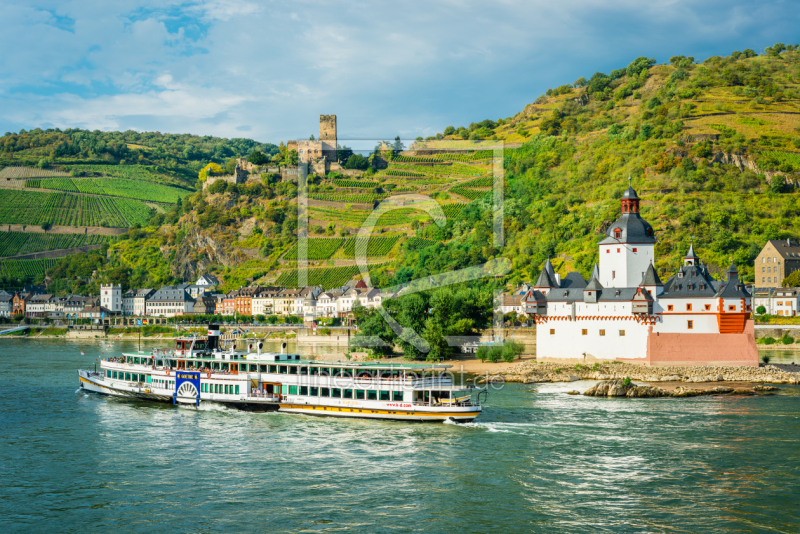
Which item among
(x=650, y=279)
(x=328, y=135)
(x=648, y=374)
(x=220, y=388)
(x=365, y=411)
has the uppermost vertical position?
(x=328, y=135)

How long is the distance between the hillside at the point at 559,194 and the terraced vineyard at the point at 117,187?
1646 cm

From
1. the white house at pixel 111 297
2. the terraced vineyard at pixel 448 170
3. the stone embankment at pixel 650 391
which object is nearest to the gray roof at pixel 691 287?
the stone embankment at pixel 650 391

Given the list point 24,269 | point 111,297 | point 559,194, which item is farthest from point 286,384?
point 24,269

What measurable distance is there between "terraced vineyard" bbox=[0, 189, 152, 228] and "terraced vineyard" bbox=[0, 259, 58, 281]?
10438mm

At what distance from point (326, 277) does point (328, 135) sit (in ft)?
187

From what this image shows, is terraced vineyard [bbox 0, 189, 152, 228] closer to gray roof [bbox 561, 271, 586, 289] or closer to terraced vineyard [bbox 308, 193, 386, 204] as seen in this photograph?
terraced vineyard [bbox 308, 193, 386, 204]

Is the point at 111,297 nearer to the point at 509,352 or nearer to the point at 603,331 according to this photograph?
the point at 509,352

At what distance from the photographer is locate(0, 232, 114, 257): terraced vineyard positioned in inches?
5664

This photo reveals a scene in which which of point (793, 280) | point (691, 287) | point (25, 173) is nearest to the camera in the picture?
point (691, 287)

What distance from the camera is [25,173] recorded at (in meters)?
171

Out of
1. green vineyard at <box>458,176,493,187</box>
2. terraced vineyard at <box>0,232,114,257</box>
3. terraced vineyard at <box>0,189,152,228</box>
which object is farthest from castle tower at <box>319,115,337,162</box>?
terraced vineyard at <box>0,232,114,257</box>

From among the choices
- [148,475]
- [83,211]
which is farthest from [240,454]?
[83,211]

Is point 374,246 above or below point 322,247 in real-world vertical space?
below

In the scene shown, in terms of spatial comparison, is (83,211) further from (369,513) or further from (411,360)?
(369,513)
